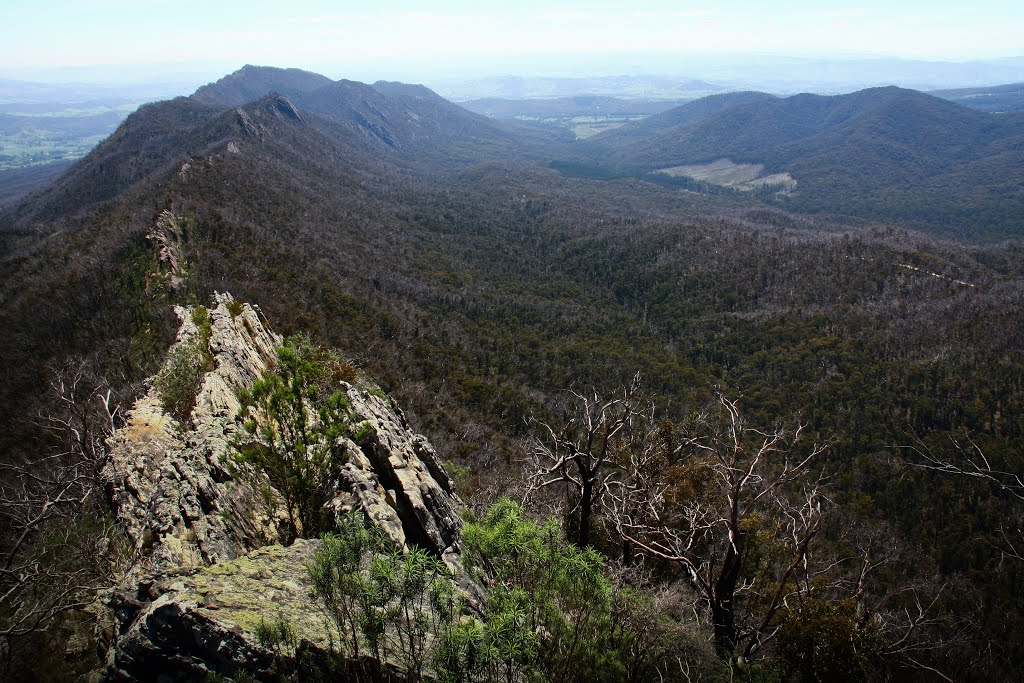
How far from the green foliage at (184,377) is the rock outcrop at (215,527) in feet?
0.92

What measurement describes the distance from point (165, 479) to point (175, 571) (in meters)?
3.62

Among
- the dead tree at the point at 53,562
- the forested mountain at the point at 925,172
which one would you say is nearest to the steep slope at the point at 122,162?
the dead tree at the point at 53,562

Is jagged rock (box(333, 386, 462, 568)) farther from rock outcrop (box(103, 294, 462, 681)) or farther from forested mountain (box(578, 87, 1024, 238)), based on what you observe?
forested mountain (box(578, 87, 1024, 238))

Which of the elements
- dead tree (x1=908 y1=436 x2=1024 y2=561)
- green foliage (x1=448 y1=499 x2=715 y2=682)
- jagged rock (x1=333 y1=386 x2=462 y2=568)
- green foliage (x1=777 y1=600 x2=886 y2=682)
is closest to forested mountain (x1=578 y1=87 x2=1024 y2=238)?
dead tree (x1=908 y1=436 x2=1024 y2=561)

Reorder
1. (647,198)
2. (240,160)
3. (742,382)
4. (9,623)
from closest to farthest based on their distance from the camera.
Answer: (9,623), (742,382), (240,160), (647,198)

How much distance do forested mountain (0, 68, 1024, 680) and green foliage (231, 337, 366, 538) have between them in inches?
323

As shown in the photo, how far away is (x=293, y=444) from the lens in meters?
9.39

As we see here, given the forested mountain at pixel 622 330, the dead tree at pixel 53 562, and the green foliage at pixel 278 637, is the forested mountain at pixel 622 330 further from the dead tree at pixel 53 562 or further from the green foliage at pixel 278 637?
the green foliage at pixel 278 637

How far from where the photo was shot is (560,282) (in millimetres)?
82500

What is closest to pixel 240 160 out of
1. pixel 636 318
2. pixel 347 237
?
pixel 347 237

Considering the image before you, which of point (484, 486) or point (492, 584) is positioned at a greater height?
point (492, 584)

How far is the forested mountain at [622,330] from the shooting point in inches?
851

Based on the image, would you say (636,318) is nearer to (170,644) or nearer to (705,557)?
(705,557)

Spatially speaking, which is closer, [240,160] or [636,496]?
[636,496]
